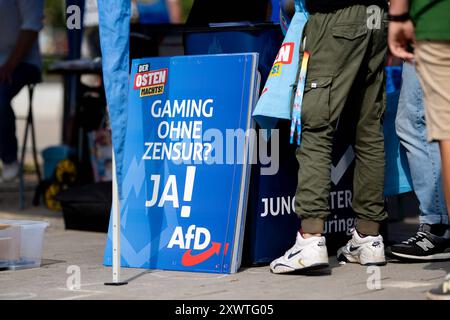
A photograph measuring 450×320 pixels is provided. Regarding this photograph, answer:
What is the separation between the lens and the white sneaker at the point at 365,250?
528cm

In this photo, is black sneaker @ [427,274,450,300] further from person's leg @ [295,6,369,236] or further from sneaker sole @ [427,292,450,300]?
person's leg @ [295,6,369,236]

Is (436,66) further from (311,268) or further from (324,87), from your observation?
(311,268)

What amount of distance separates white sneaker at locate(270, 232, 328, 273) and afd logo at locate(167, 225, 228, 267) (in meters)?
0.33

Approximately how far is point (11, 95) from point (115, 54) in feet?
12.6

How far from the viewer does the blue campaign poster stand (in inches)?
201

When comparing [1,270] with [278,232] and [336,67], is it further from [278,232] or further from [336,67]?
[336,67]

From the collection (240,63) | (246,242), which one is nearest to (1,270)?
(246,242)

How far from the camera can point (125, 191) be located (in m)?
5.45

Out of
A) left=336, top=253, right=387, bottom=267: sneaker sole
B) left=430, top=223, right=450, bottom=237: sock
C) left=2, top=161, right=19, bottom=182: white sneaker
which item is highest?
left=2, top=161, right=19, bottom=182: white sneaker

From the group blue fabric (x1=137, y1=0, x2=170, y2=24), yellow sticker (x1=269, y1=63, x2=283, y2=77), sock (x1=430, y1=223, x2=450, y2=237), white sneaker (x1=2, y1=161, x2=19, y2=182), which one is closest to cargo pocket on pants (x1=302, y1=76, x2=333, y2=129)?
yellow sticker (x1=269, y1=63, x2=283, y2=77)

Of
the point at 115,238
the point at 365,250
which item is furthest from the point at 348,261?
the point at 115,238

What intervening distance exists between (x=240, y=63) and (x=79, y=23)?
83 cm

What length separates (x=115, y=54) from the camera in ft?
15.3
